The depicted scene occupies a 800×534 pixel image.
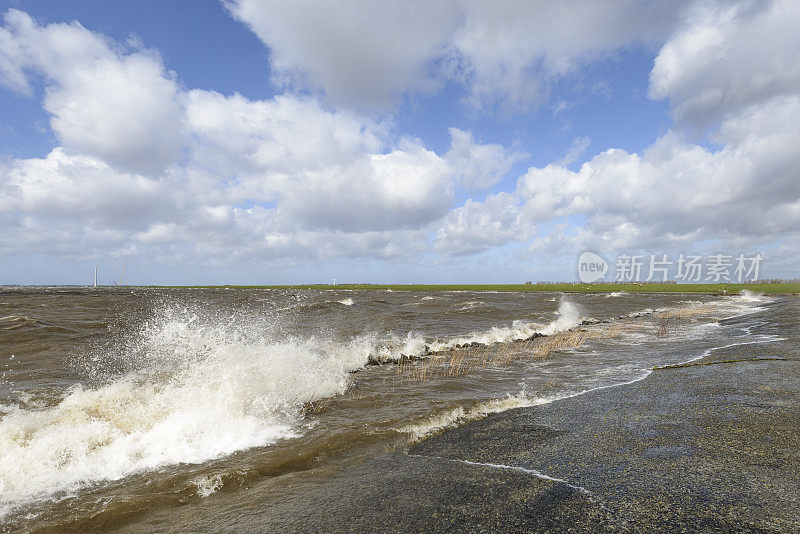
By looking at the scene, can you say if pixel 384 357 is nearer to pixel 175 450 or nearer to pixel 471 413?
pixel 471 413

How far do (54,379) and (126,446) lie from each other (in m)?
8.75

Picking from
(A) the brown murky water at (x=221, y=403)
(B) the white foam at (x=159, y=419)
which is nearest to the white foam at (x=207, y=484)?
(A) the brown murky water at (x=221, y=403)

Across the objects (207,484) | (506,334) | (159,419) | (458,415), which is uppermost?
(458,415)

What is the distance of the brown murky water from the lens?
6152mm

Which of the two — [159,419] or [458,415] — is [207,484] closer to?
[159,419]

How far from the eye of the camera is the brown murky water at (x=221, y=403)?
615 cm

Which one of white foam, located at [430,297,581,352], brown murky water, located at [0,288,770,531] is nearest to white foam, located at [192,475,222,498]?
brown murky water, located at [0,288,770,531]

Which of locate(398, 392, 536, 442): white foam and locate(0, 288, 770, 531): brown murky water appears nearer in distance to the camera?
locate(0, 288, 770, 531): brown murky water

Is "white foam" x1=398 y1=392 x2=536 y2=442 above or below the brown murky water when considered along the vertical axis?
above

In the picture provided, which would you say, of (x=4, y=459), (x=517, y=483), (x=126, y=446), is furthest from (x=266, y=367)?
(x=517, y=483)

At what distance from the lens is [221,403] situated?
32.9ft

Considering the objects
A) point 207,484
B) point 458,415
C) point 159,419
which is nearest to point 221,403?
point 159,419

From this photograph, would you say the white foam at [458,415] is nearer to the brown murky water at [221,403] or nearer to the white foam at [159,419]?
the brown murky water at [221,403]

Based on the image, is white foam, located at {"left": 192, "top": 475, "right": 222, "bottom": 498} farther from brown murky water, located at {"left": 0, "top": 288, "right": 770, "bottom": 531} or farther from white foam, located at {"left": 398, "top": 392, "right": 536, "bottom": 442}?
white foam, located at {"left": 398, "top": 392, "right": 536, "bottom": 442}
